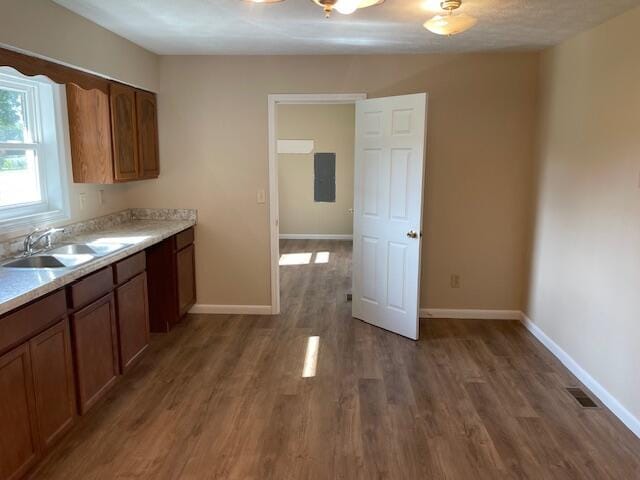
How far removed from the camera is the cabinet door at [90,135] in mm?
3463

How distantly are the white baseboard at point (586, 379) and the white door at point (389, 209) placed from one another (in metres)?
1.04

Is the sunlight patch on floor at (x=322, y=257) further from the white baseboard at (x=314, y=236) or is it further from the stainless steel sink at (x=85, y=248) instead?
the stainless steel sink at (x=85, y=248)

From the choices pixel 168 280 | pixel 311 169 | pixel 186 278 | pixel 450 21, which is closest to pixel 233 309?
pixel 186 278

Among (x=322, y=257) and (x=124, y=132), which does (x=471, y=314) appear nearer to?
(x=322, y=257)

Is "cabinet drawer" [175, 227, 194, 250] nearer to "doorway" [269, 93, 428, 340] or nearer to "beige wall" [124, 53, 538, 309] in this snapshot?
"beige wall" [124, 53, 538, 309]

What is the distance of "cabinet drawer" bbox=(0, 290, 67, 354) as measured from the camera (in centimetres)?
201

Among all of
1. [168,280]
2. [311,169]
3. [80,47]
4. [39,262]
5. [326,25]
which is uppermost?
[326,25]

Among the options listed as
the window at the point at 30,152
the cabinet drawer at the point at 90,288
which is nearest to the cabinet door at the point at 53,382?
the cabinet drawer at the point at 90,288

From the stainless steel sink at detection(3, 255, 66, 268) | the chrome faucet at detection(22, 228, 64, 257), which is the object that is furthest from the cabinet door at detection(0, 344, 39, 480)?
the chrome faucet at detection(22, 228, 64, 257)

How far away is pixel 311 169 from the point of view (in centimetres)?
844

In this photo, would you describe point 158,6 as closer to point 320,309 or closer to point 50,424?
point 50,424

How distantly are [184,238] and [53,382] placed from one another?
6.62 feet

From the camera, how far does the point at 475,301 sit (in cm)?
448

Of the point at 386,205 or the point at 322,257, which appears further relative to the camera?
the point at 322,257
